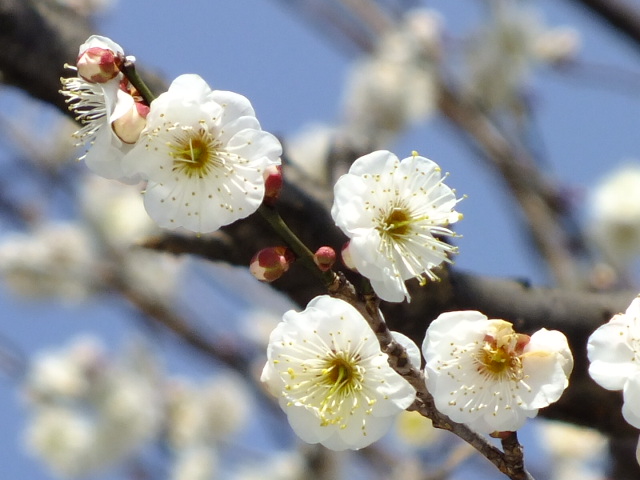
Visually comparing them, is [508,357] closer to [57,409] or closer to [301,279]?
[301,279]

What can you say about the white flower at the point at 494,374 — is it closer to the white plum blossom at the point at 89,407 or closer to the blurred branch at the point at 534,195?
the blurred branch at the point at 534,195

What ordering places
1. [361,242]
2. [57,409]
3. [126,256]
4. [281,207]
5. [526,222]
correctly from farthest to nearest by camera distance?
[57,409] → [126,256] → [526,222] → [281,207] → [361,242]

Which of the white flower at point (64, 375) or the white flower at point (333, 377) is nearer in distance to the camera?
the white flower at point (333, 377)

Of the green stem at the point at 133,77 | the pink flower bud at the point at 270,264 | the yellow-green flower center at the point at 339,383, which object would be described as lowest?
the yellow-green flower center at the point at 339,383

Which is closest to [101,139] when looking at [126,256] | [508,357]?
[508,357]

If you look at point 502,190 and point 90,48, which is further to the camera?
point 502,190

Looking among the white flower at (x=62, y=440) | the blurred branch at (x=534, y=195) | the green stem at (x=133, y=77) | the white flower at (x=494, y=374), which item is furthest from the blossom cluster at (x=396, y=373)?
the white flower at (x=62, y=440)
